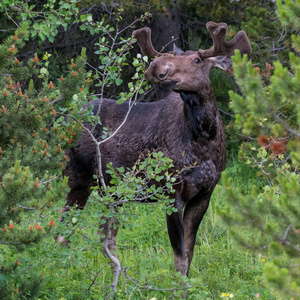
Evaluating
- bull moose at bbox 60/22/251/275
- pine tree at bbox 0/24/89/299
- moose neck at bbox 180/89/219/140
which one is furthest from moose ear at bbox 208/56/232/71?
pine tree at bbox 0/24/89/299

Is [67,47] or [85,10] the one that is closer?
[85,10]

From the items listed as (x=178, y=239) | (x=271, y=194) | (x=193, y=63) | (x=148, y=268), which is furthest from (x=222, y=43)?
(x=271, y=194)

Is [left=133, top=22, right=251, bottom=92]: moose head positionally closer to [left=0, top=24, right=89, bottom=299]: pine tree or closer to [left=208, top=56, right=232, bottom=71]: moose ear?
[left=208, top=56, right=232, bottom=71]: moose ear

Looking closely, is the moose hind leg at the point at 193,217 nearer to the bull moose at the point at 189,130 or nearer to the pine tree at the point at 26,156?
the bull moose at the point at 189,130

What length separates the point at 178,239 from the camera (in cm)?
551

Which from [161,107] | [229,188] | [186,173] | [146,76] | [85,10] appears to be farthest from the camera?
[85,10]

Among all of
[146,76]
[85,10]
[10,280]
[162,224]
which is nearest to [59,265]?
[10,280]

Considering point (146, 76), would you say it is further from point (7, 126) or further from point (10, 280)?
point (10, 280)

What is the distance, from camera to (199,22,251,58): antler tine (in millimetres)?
5508

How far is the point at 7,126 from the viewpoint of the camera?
4.10 meters

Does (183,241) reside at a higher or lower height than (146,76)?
lower

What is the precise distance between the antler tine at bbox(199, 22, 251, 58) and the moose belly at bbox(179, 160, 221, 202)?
3.66 ft

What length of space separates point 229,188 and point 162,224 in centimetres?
450

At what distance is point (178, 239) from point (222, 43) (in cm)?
204
